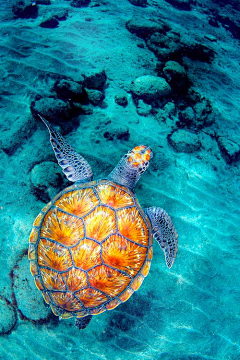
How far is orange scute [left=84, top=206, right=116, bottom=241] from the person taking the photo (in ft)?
7.48

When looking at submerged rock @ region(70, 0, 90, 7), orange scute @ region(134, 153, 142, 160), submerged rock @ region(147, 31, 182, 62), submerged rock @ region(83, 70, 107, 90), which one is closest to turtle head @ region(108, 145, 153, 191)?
orange scute @ region(134, 153, 142, 160)

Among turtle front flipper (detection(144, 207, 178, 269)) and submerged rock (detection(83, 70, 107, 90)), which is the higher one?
submerged rock (detection(83, 70, 107, 90))

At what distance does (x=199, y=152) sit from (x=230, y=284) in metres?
2.37

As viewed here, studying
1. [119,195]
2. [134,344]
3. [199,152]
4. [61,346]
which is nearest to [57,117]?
[119,195]

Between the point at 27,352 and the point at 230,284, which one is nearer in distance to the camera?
the point at 27,352

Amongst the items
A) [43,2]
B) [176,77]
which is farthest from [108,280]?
[43,2]

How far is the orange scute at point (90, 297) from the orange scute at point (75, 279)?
8 cm

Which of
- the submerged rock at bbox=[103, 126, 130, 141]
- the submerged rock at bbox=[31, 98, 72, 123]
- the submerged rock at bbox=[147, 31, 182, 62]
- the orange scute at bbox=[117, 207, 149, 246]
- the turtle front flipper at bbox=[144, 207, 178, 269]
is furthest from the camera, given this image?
the submerged rock at bbox=[147, 31, 182, 62]

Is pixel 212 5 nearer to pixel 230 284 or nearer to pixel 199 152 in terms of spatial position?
pixel 199 152

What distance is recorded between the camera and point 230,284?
2990 millimetres

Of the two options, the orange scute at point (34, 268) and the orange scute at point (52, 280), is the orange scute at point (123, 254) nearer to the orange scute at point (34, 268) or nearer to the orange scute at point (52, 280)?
the orange scute at point (52, 280)

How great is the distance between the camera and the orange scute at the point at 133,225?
243 centimetres

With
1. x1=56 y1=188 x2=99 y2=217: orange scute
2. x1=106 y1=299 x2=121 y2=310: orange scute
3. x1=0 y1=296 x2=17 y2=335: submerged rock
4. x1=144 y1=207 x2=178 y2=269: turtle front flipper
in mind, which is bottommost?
x1=0 y1=296 x2=17 y2=335: submerged rock

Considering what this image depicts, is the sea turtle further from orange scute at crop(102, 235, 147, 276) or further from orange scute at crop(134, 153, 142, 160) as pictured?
orange scute at crop(134, 153, 142, 160)
